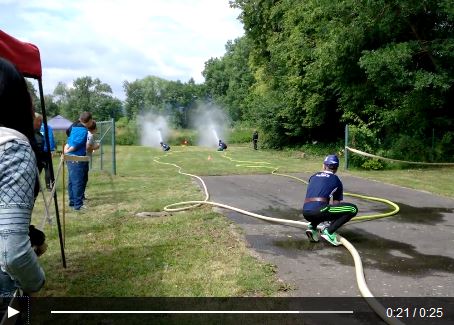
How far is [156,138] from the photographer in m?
45.6

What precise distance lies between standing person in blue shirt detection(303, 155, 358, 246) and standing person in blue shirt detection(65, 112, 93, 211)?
446 centimetres

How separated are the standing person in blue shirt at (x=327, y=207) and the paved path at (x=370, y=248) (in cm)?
18

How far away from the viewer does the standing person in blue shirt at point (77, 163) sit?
8094 mm

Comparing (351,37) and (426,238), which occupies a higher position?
(351,37)

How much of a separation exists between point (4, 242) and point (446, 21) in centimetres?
2030

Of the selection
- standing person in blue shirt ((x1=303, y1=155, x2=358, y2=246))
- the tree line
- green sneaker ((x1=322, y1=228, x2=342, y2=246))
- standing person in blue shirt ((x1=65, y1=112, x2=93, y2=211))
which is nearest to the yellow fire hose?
green sneaker ((x1=322, y1=228, x2=342, y2=246))

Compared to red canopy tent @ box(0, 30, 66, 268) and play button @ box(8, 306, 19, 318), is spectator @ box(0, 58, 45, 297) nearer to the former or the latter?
play button @ box(8, 306, 19, 318)

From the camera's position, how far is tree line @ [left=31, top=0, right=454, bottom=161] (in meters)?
16.9

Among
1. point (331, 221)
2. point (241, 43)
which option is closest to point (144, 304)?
point (331, 221)

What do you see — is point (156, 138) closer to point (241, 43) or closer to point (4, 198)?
point (241, 43)

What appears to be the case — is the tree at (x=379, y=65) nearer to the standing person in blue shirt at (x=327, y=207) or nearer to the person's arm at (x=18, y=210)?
the standing person in blue shirt at (x=327, y=207)

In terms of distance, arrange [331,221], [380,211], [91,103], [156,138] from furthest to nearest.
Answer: [91,103] → [156,138] → [380,211] → [331,221]

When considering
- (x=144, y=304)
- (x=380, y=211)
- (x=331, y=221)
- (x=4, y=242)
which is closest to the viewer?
(x=4, y=242)

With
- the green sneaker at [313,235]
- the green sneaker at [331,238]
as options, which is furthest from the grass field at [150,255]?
the green sneaker at [331,238]
